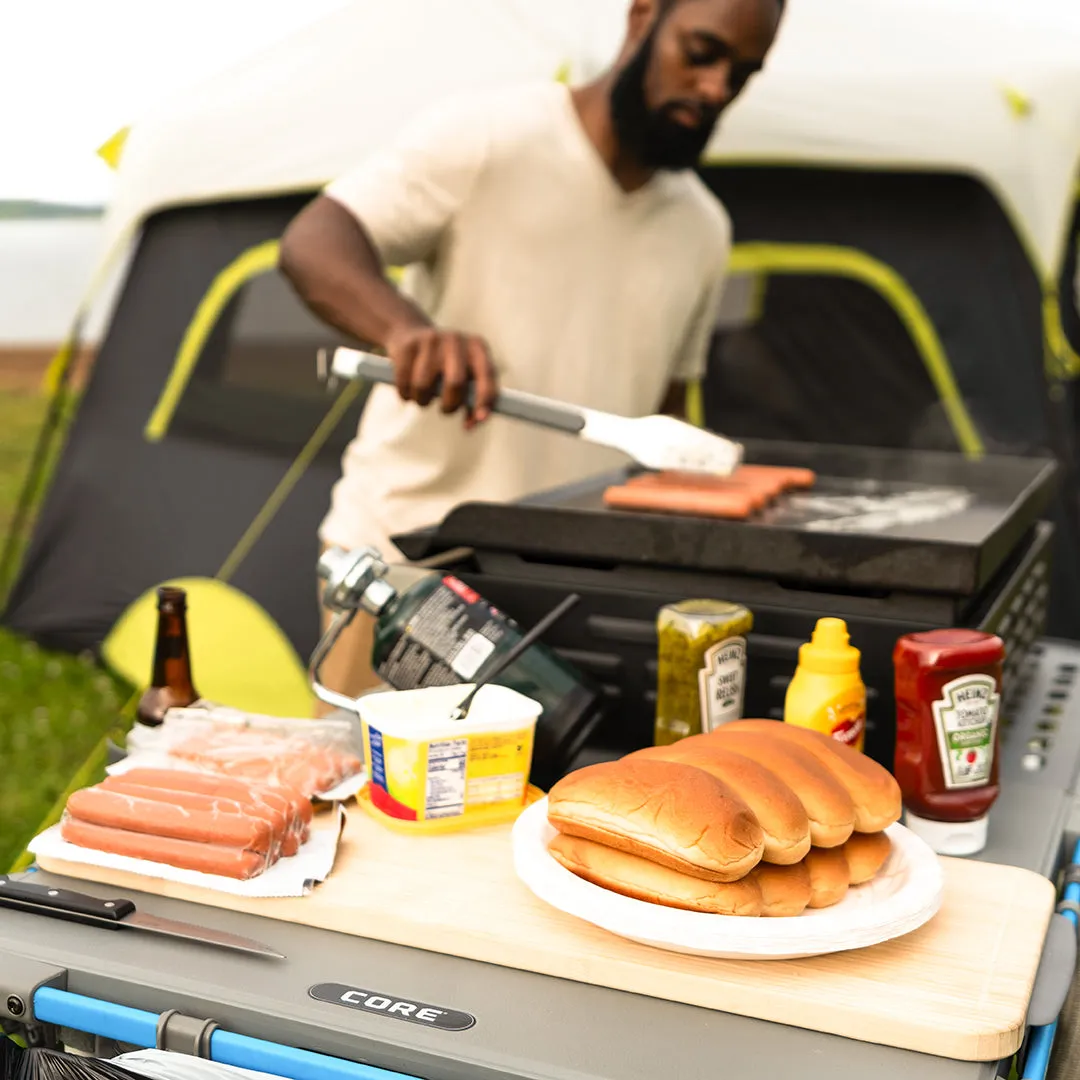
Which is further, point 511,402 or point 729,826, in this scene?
point 511,402

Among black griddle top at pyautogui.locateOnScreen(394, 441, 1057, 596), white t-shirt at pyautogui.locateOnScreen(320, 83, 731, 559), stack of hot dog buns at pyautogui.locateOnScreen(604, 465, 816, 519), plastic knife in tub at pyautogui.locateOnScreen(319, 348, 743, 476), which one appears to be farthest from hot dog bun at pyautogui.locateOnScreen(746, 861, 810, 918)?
white t-shirt at pyautogui.locateOnScreen(320, 83, 731, 559)

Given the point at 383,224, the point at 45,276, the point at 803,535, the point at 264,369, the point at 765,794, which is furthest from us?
the point at 45,276

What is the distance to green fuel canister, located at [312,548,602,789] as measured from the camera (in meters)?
1.30

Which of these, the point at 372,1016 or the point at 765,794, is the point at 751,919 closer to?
the point at 765,794

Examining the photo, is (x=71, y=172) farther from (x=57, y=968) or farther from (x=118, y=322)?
(x=57, y=968)

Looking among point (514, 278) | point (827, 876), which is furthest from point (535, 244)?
point (827, 876)

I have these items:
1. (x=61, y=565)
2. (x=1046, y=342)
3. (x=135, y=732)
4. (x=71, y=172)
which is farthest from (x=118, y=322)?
(x=135, y=732)

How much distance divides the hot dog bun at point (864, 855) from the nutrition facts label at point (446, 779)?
0.34m

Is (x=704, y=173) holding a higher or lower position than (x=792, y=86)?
lower

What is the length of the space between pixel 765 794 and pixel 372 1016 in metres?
0.34

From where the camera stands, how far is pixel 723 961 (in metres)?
0.98

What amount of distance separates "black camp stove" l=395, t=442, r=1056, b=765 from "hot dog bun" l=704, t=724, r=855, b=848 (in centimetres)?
26

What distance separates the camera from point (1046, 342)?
3.47 metres

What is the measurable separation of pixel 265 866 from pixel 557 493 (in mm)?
760
